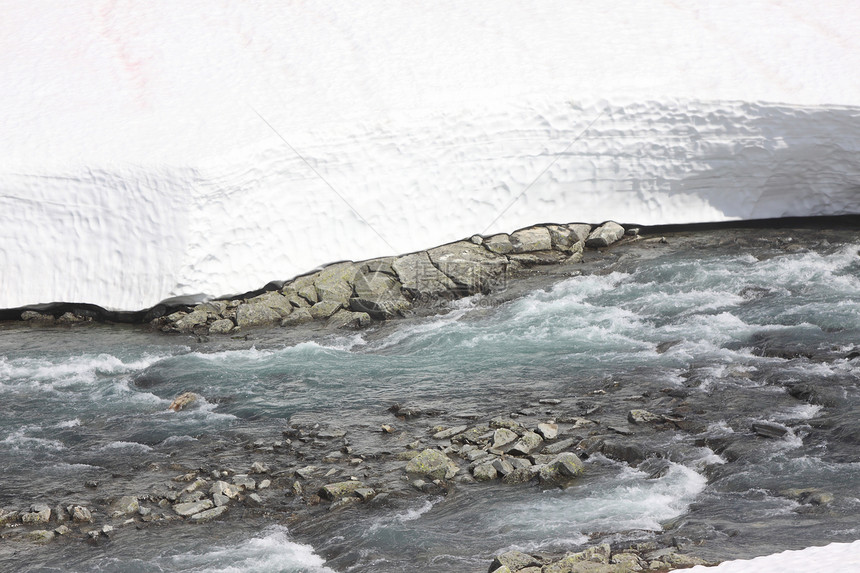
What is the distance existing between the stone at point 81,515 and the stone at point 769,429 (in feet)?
22.5

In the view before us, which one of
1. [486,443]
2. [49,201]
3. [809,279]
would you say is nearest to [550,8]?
[809,279]

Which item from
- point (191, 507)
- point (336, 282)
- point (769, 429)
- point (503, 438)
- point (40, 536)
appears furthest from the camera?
point (336, 282)

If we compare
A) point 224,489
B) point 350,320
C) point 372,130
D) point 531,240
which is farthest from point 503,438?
point 372,130

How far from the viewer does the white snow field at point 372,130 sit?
15.4 m

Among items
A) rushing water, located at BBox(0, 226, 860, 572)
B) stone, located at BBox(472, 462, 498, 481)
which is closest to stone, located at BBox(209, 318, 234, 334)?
rushing water, located at BBox(0, 226, 860, 572)

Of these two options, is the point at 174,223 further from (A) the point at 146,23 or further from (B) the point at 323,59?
(A) the point at 146,23

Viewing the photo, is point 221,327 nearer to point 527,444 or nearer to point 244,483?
point 244,483

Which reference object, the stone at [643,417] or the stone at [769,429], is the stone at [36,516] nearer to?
the stone at [643,417]

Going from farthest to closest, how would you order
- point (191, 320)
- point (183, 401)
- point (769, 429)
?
point (191, 320), point (183, 401), point (769, 429)

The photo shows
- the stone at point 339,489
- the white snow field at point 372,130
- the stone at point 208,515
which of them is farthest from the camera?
the white snow field at point 372,130

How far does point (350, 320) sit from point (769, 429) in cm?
695

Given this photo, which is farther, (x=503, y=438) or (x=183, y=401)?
(x=183, y=401)

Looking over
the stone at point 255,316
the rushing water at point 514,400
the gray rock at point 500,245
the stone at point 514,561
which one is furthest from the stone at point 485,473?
the gray rock at point 500,245

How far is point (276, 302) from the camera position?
15.1m
